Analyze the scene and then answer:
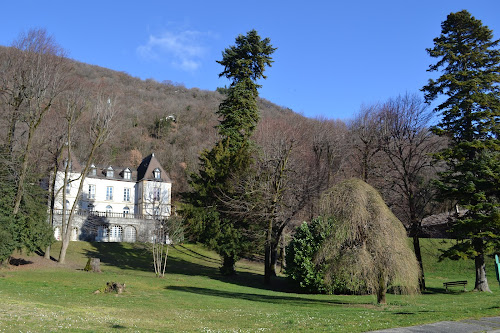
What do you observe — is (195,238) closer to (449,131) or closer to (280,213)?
(280,213)

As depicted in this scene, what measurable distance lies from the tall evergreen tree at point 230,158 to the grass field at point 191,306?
124 inches

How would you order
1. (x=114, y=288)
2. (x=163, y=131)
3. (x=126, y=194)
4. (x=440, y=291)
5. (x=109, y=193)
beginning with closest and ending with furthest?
(x=114, y=288) < (x=440, y=291) < (x=109, y=193) < (x=126, y=194) < (x=163, y=131)

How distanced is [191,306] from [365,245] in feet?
23.0

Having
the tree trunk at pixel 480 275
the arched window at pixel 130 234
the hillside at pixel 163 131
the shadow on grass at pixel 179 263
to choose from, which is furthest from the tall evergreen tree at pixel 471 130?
the arched window at pixel 130 234

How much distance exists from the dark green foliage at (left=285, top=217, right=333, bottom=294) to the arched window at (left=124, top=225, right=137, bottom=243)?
30746 millimetres

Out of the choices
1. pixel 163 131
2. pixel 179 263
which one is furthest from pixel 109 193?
pixel 163 131

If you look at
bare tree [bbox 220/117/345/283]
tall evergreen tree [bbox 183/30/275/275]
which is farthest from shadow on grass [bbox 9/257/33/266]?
bare tree [bbox 220/117/345/283]

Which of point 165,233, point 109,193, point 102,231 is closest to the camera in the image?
point 165,233

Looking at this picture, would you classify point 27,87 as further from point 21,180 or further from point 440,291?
point 440,291

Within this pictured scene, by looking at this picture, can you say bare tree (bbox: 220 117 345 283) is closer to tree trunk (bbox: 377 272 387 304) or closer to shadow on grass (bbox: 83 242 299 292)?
shadow on grass (bbox: 83 242 299 292)

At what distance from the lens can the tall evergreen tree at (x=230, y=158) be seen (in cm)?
3048

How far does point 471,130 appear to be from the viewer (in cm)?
2428

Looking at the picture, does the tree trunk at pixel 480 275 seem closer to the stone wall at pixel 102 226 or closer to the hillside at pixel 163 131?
the hillside at pixel 163 131

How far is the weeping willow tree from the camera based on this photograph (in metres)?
15.1
